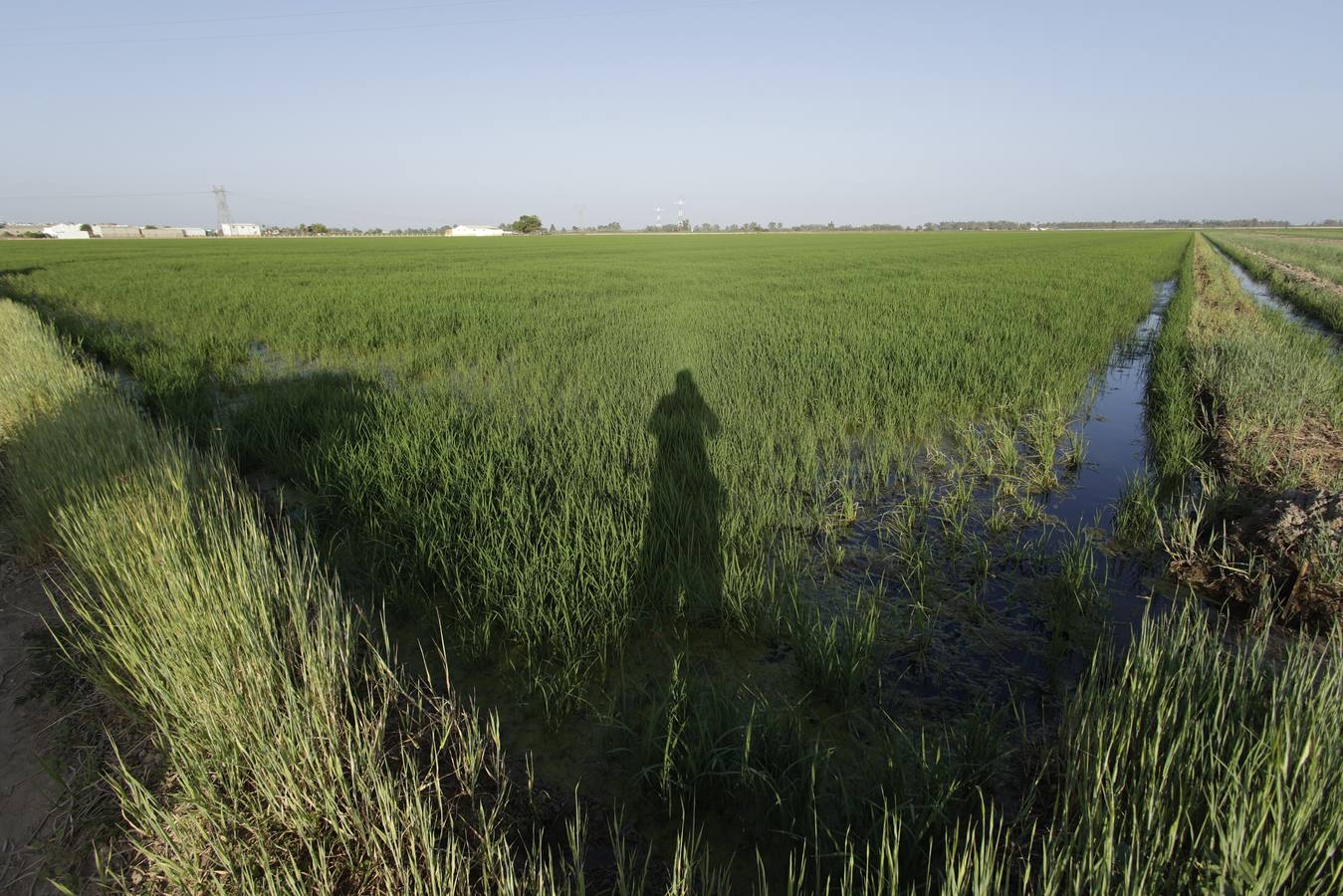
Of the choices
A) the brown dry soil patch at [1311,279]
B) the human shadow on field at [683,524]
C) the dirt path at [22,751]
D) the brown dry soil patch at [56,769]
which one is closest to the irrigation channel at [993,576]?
the human shadow on field at [683,524]

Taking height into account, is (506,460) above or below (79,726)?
above

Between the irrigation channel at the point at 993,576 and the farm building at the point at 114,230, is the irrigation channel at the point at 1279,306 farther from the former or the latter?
the farm building at the point at 114,230

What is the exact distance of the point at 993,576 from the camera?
3367 millimetres

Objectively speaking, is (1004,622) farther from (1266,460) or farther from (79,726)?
Result: (79,726)

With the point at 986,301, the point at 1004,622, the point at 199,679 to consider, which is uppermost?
the point at 986,301

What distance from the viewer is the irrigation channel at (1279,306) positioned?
10.0 meters

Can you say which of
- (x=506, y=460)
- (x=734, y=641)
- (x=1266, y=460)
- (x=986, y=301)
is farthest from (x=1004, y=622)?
(x=986, y=301)

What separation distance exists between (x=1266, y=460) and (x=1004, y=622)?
9.02 ft

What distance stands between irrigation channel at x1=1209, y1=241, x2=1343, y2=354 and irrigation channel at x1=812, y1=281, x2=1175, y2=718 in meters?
7.50

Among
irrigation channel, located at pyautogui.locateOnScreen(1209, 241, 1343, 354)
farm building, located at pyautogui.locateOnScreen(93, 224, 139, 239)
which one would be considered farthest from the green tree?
irrigation channel, located at pyautogui.locateOnScreen(1209, 241, 1343, 354)

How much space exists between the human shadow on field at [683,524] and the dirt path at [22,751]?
2188 mm

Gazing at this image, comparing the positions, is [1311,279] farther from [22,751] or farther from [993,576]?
[22,751]

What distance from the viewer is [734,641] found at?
2.87 metres

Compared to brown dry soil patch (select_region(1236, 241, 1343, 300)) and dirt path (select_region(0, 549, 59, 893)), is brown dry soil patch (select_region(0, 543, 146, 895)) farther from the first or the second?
brown dry soil patch (select_region(1236, 241, 1343, 300))
